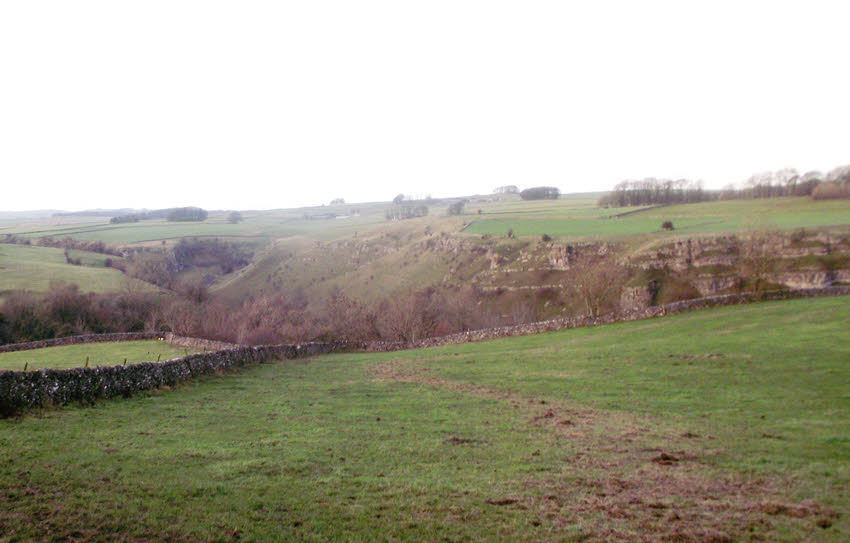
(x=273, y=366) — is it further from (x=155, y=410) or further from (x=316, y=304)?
(x=316, y=304)

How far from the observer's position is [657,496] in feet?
32.1

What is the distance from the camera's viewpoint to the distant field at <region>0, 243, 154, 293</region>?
66969mm

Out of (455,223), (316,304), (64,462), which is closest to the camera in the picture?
(64,462)

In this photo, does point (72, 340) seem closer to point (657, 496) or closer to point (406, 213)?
point (657, 496)

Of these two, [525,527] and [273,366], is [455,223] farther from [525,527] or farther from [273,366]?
[525,527]

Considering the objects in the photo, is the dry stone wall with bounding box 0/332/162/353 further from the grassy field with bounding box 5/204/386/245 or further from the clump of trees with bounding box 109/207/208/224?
the clump of trees with bounding box 109/207/208/224

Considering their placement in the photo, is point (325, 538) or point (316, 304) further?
point (316, 304)

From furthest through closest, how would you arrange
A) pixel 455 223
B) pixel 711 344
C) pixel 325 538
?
1. pixel 455 223
2. pixel 711 344
3. pixel 325 538

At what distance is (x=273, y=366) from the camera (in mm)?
31234

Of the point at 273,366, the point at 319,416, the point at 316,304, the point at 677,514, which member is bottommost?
the point at 316,304

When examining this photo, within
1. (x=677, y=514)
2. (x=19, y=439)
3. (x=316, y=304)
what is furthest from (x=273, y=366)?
(x=316, y=304)

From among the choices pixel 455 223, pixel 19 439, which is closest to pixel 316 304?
pixel 455 223

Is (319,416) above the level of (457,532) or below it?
below

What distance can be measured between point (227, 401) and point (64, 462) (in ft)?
29.9
